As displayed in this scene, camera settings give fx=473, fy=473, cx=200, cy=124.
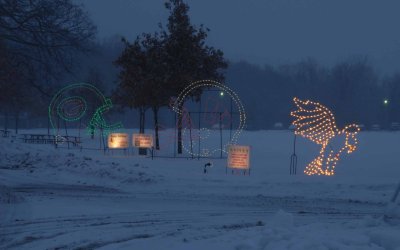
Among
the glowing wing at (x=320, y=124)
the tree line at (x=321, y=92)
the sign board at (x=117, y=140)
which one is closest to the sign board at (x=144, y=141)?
the sign board at (x=117, y=140)

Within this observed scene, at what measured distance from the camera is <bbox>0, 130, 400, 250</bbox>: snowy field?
26.1 ft

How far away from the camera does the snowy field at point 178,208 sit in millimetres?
7949

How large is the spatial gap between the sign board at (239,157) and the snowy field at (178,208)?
4.54 feet

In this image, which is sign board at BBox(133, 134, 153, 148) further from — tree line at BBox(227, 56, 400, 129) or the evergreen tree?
tree line at BBox(227, 56, 400, 129)

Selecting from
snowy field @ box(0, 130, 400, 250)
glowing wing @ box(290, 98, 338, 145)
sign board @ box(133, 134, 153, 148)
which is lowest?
snowy field @ box(0, 130, 400, 250)

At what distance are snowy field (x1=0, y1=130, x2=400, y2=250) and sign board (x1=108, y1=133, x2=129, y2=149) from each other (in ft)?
21.4

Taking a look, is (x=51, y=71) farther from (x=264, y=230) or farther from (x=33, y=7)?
(x=264, y=230)

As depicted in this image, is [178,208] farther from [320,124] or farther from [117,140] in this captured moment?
[117,140]

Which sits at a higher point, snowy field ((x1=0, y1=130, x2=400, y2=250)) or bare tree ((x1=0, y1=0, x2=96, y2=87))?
bare tree ((x1=0, y1=0, x2=96, y2=87))

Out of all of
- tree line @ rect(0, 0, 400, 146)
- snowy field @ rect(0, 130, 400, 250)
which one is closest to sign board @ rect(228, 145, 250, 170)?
snowy field @ rect(0, 130, 400, 250)

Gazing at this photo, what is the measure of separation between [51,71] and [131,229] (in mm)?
16206

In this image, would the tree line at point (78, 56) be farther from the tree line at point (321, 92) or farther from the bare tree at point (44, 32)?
the tree line at point (321, 92)

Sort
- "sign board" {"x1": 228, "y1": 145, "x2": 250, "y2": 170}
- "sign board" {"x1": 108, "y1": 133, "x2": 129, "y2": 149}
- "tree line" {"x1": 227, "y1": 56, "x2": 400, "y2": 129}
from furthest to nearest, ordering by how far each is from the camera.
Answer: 1. "tree line" {"x1": 227, "y1": 56, "x2": 400, "y2": 129}
2. "sign board" {"x1": 108, "y1": 133, "x2": 129, "y2": 149}
3. "sign board" {"x1": 228, "y1": 145, "x2": 250, "y2": 170}

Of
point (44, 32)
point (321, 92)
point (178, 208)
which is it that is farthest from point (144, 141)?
point (321, 92)
